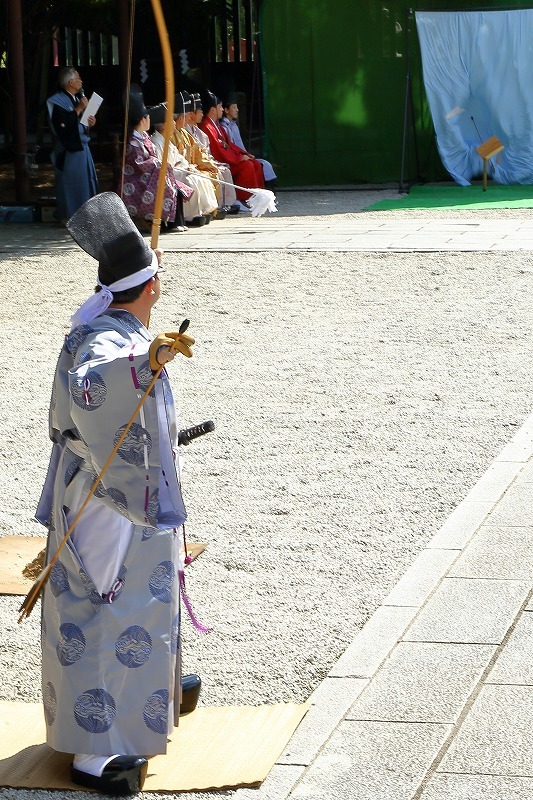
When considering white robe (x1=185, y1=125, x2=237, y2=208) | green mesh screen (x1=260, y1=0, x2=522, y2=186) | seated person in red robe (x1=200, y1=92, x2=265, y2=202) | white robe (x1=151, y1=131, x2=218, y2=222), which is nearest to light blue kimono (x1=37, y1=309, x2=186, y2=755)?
white robe (x1=151, y1=131, x2=218, y2=222)

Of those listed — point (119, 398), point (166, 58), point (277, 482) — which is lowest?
point (277, 482)

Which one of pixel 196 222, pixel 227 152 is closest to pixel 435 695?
pixel 196 222

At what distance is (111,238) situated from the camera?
2727 millimetres

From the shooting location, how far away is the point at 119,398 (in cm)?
261

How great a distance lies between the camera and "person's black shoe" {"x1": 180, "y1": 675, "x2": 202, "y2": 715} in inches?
122

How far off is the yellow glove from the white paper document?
9380 millimetres

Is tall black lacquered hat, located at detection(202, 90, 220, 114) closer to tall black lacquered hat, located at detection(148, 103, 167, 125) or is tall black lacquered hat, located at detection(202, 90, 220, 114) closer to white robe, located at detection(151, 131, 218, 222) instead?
white robe, located at detection(151, 131, 218, 222)

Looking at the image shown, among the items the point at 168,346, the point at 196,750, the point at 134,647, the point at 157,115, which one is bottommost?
the point at 196,750

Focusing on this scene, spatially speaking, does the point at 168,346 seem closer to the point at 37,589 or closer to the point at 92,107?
the point at 37,589

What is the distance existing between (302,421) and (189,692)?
113 inches

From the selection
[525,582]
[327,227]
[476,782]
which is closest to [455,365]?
[525,582]

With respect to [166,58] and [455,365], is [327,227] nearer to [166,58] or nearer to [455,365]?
[455,365]

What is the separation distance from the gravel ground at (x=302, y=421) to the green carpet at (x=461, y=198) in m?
3.78

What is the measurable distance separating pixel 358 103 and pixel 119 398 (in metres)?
14.3
